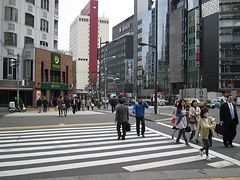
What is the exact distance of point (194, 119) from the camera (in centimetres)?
988

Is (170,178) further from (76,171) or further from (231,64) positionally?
(231,64)

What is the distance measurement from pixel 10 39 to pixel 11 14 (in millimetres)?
3804

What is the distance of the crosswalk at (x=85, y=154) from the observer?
6422 mm

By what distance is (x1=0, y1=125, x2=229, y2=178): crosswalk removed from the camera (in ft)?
21.1

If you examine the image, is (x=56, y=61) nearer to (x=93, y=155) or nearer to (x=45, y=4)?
(x=45, y=4)

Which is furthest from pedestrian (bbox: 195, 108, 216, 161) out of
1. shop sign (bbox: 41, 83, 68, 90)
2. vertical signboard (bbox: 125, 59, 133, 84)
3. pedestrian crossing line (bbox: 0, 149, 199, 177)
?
vertical signboard (bbox: 125, 59, 133, 84)

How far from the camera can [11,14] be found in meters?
38.1

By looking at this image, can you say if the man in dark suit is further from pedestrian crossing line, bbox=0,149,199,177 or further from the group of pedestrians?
pedestrian crossing line, bbox=0,149,199,177

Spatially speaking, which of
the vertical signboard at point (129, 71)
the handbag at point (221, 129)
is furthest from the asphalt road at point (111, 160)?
the vertical signboard at point (129, 71)

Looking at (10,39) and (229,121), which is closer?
(229,121)

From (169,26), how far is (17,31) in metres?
56.8

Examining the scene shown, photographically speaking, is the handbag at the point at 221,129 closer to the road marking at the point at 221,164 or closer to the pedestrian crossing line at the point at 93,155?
the pedestrian crossing line at the point at 93,155

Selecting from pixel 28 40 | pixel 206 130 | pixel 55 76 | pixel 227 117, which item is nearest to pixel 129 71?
pixel 55 76

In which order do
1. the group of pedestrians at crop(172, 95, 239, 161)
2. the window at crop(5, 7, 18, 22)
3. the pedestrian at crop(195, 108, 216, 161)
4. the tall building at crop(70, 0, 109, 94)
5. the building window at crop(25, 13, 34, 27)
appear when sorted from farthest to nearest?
the tall building at crop(70, 0, 109, 94) < the building window at crop(25, 13, 34, 27) < the window at crop(5, 7, 18, 22) < the group of pedestrians at crop(172, 95, 239, 161) < the pedestrian at crop(195, 108, 216, 161)
